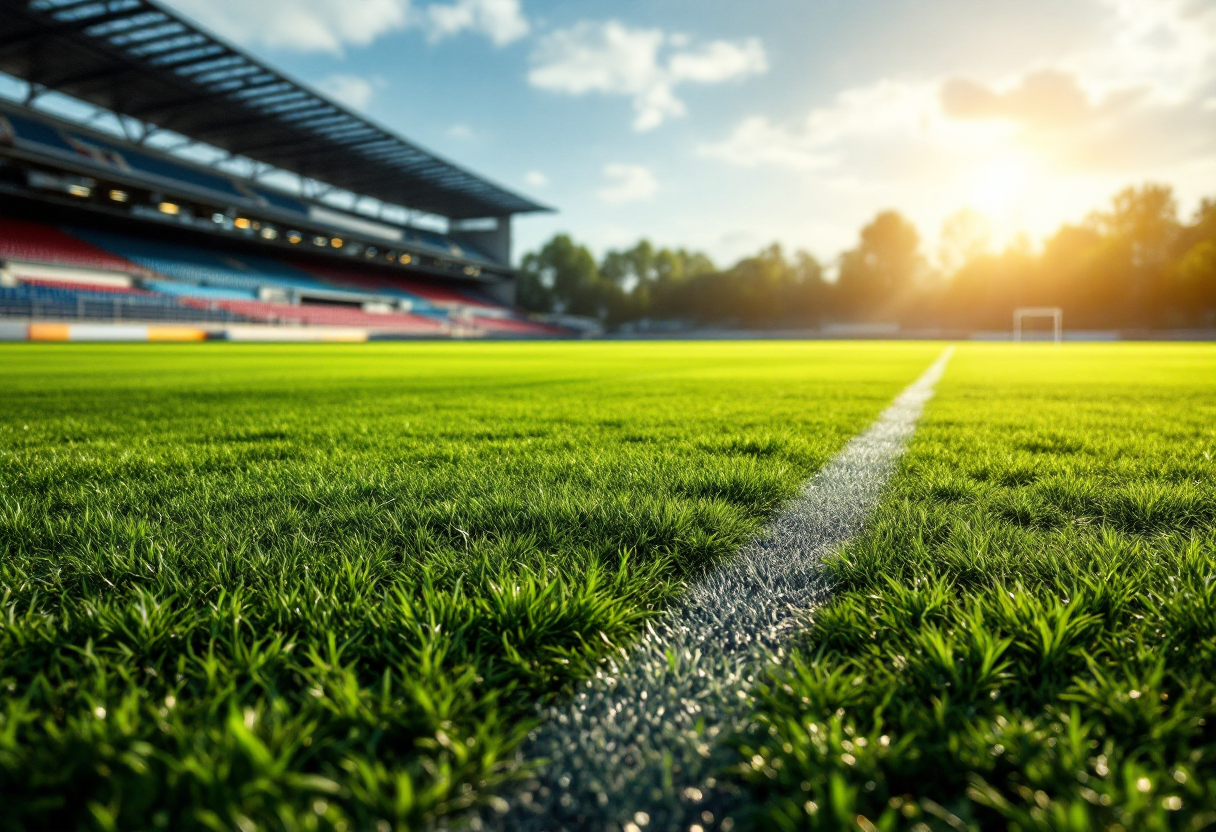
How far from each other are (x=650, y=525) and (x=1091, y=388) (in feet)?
23.8

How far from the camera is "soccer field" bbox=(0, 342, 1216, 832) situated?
2.65ft

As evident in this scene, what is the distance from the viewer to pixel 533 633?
1.21m

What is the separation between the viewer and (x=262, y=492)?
2379 millimetres

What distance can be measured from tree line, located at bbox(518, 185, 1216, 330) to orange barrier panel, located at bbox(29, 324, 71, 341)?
4824 centimetres

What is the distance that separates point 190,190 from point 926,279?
58103mm

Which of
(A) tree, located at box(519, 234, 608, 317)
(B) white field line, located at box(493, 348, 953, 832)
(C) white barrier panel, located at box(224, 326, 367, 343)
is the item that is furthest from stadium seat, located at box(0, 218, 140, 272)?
(A) tree, located at box(519, 234, 608, 317)

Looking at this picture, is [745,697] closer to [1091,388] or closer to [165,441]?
[165,441]

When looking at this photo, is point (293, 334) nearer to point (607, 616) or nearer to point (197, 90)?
point (197, 90)

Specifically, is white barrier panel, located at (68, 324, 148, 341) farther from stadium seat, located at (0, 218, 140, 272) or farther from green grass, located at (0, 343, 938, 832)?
green grass, located at (0, 343, 938, 832)

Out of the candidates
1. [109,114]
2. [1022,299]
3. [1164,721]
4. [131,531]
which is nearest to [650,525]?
[1164,721]

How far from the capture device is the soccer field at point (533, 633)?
809 mm

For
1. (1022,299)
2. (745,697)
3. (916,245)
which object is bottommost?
(745,697)

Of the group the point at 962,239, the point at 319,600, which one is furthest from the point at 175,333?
the point at 962,239

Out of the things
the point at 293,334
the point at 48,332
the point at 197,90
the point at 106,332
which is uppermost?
the point at 197,90
